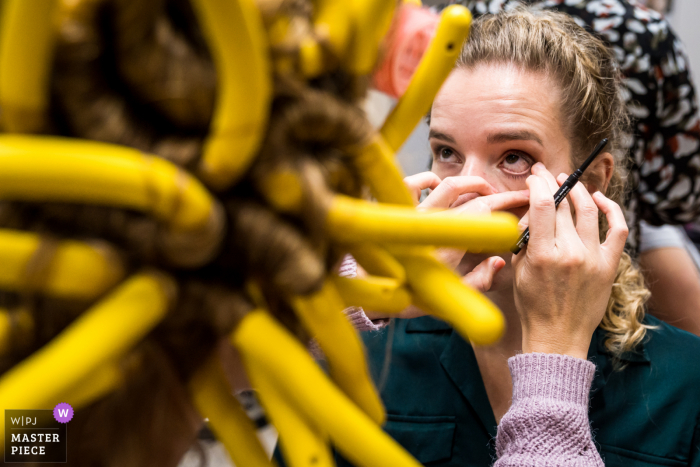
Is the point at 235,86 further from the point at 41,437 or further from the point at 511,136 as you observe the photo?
the point at 511,136

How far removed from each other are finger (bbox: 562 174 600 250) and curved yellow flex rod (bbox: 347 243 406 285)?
0.48 metres

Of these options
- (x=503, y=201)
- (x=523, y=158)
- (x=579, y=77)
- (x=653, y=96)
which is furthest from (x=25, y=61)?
(x=653, y=96)

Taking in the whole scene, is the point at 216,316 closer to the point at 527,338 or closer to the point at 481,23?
the point at 527,338

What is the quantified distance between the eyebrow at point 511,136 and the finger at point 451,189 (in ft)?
0.28

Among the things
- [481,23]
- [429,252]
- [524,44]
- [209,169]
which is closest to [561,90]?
[524,44]

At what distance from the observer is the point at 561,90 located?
939 mm

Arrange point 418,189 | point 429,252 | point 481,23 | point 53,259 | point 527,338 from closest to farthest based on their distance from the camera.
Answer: point 53,259, point 429,252, point 527,338, point 418,189, point 481,23

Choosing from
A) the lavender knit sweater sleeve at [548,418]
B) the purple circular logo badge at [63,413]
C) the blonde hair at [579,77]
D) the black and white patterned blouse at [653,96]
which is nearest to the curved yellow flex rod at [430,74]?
the purple circular logo badge at [63,413]

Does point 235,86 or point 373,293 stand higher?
point 235,86

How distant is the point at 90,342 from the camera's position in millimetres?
268

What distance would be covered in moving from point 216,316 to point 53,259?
0.29 feet

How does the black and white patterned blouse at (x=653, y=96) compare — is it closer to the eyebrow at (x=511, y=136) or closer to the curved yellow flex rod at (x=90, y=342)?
the eyebrow at (x=511, y=136)

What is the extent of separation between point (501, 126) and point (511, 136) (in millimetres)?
23

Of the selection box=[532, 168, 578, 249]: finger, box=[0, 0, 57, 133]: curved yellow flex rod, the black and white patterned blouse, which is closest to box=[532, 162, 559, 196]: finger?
box=[532, 168, 578, 249]: finger
